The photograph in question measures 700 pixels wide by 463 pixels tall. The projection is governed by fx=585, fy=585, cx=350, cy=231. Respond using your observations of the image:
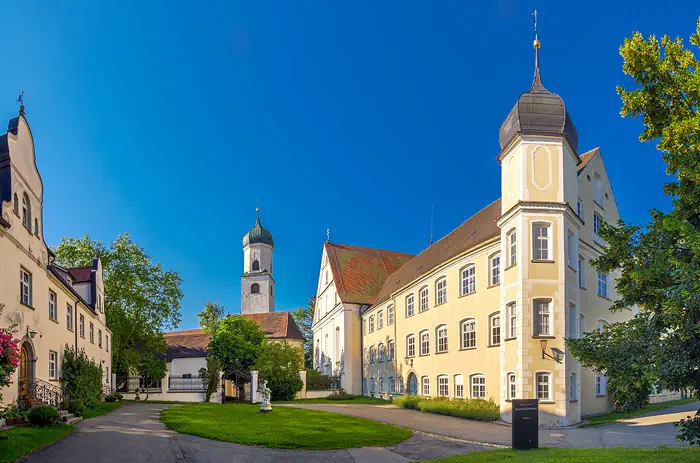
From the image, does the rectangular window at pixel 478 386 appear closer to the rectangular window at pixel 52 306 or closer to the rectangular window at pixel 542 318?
the rectangular window at pixel 542 318

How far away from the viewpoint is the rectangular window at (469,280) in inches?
1069

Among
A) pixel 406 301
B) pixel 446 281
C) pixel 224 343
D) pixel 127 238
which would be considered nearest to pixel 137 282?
pixel 127 238

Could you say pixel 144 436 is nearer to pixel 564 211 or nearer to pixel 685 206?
pixel 685 206

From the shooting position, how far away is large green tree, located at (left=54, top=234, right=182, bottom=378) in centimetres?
4478

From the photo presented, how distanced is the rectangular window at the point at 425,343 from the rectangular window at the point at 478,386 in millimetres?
6084

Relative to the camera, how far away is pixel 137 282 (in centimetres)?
4650

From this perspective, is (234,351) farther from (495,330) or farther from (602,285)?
(602,285)

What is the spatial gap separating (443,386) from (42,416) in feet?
64.8

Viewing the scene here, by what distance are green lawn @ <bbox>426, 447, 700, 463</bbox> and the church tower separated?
6905 cm

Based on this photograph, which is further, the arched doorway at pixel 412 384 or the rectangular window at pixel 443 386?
the arched doorway at pixel 412 384

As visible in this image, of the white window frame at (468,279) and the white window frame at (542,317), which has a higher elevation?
the white window frame at (468,279)

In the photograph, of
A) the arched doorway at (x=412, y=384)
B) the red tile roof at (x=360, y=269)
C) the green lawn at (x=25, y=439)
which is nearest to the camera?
the green lawn at (x=25, y=439)

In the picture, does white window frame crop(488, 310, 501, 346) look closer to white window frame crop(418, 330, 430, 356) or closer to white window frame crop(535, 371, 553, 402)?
white window frame crop(535, 371, 553, 402)

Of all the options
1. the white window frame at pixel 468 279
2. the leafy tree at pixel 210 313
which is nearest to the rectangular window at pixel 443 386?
the white window frame at pixel 468 279
